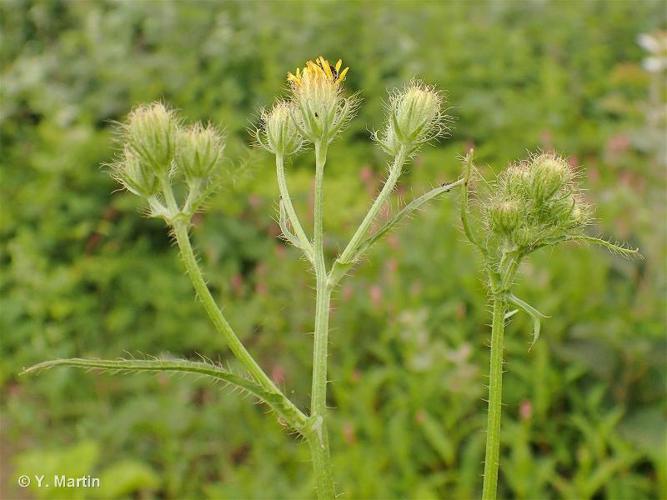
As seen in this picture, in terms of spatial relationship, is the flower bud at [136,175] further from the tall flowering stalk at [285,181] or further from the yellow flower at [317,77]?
the yellow flower at [317,77]

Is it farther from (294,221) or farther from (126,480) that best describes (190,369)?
(126,480)

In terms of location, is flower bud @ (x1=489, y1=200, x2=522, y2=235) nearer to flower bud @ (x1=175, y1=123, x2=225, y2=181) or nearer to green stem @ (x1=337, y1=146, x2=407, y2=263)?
green stem @ (x1=337, y1=146, x2=407, y2=263)

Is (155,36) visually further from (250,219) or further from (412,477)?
(412,477)

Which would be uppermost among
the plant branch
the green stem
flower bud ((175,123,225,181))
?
flower bud ((175,123,225,181))

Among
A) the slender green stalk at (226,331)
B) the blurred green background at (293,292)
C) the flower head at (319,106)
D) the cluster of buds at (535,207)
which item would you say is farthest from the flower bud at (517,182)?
the blurred green background at (293,292)

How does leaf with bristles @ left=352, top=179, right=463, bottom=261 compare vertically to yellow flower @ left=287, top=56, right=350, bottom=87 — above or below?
Answer: below

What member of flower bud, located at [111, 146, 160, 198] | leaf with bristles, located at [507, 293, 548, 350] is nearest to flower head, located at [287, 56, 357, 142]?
flower bud, located at [111, 146, 160, 198]
